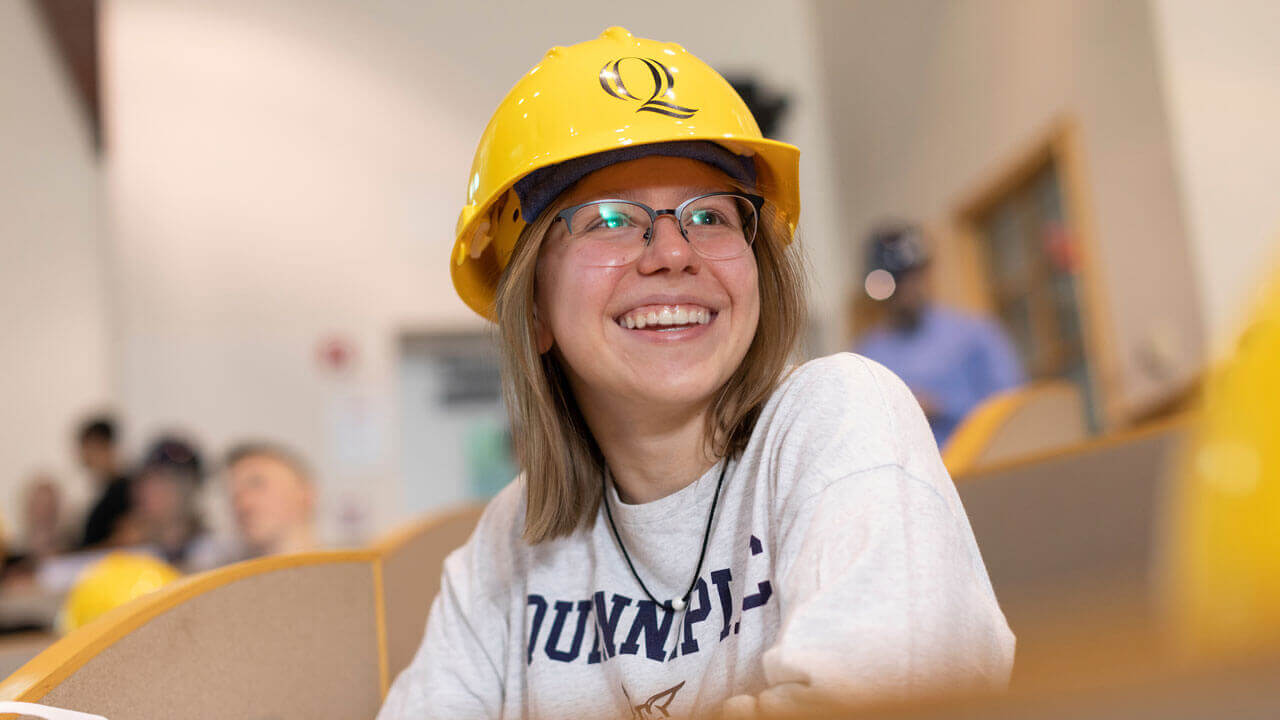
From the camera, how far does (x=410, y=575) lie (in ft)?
5.34

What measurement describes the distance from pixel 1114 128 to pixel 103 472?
17.0 ft

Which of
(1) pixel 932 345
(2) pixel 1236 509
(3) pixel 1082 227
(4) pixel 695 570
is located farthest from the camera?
(3) pixel 1082 227

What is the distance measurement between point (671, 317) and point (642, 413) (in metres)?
0.11

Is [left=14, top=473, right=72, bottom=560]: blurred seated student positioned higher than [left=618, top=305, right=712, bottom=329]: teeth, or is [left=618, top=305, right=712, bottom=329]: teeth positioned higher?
[left=618, top=305, right=712, bottom=329]: teeth

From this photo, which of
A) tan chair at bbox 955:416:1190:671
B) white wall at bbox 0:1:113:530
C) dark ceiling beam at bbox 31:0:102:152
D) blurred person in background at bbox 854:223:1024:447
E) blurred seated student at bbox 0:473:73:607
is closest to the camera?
tan chair at bbox 955:416:1190:671

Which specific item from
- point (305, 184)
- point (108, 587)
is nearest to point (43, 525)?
point (305, 184)

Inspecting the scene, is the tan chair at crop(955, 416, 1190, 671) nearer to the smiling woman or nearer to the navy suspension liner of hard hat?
the smiling woman

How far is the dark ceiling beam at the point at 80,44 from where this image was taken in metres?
7.72

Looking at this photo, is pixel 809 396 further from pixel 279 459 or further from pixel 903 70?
pixel 903 70

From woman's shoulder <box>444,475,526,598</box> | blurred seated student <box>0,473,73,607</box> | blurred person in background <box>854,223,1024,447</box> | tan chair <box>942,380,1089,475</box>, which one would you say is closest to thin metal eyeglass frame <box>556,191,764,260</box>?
woman's shoulder <box>444,475,526,598</box>

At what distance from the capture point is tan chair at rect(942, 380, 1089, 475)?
191 cm

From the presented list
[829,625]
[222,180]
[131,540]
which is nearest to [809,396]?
[829,625]

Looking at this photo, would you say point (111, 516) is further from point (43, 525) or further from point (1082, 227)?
point (1082, 227)

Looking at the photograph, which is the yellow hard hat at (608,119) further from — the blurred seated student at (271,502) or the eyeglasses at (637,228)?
the blurred seated student at (271,502)
